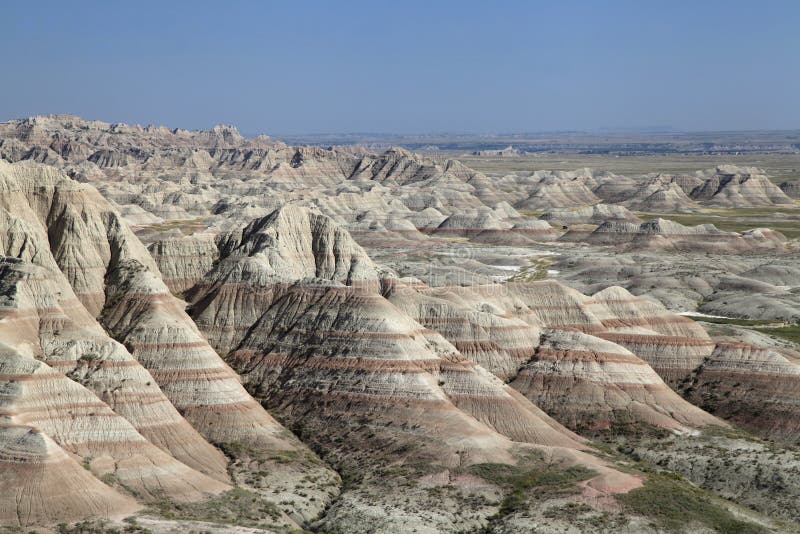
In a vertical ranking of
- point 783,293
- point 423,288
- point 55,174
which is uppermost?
point 55,174

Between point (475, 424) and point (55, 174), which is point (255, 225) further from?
point (475, 424)

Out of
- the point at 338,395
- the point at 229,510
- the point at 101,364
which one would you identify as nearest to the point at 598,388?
the point at 338,395

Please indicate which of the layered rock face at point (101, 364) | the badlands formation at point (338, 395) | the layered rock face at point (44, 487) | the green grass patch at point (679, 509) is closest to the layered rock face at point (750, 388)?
the badlands formation at point (338, 395)

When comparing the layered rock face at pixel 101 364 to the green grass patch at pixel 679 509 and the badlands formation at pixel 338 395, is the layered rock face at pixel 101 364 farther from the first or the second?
the green grass patch at pixel 679 509

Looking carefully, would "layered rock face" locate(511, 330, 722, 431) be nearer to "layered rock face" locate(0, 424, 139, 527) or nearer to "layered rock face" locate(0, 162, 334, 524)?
"layered rock face" locate(0, 162, 334, 524)

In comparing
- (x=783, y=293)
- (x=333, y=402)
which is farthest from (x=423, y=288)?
→ (x=783, y=293)

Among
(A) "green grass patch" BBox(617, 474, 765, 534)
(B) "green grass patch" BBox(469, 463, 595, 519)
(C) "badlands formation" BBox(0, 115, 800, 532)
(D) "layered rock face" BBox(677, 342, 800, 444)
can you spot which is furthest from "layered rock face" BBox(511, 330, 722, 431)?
(A) "green grass patch" BBox(617, 474, 765, 534)
